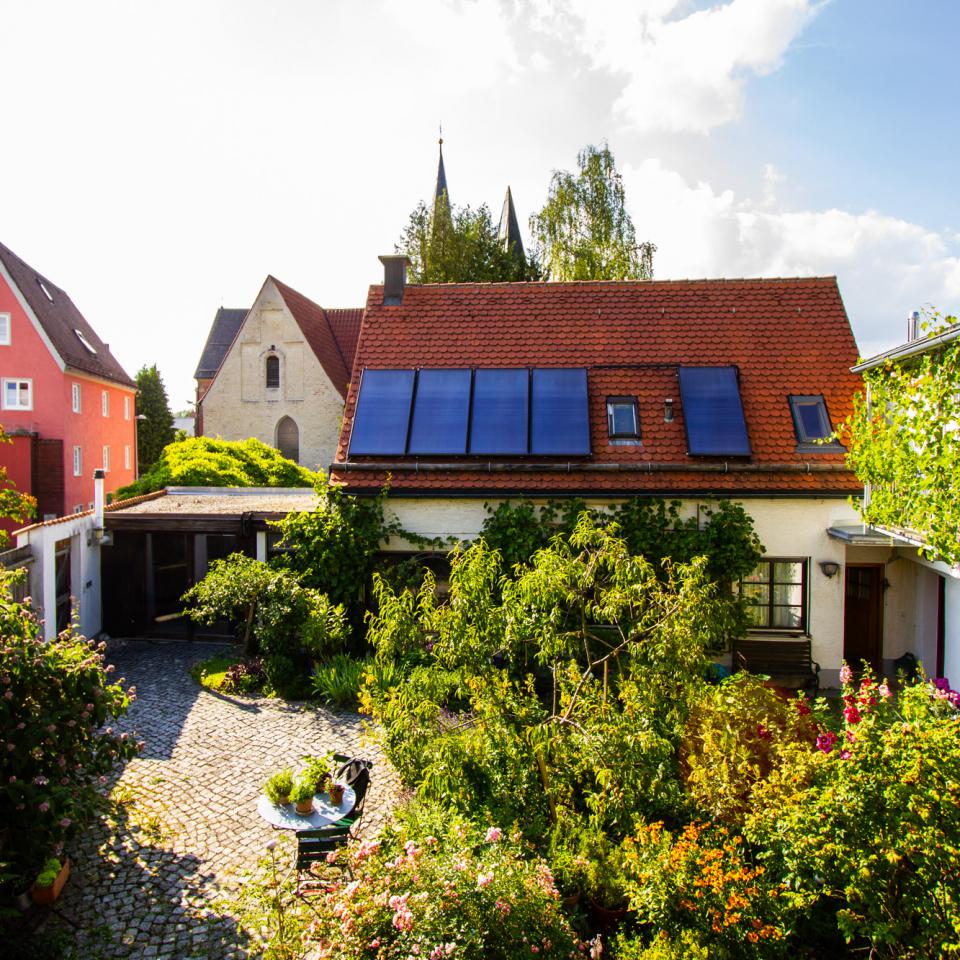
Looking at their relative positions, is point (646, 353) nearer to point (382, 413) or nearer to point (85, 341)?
point (382, 413)

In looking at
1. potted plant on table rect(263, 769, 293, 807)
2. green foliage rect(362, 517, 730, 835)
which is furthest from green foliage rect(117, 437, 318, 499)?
green foliage rect(362, 517, 730, 835)

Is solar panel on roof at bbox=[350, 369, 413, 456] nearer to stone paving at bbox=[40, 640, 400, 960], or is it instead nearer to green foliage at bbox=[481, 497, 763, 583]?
green foliage at bbox=[481, 497, 763, 583]

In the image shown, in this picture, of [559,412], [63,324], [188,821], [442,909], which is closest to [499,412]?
[559,412]

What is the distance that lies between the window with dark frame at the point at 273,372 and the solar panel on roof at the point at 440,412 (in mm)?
23393

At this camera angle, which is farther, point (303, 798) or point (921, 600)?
point (921, 600)

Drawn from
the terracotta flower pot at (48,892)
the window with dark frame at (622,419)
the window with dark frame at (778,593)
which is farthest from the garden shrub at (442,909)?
the window with dark frame at (622,419)

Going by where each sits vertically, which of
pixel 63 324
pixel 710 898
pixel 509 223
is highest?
pixel 509 223

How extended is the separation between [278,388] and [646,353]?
25.3 metres

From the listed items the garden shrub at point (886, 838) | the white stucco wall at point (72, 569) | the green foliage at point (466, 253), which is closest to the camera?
the garden shrub at point (886, 838)

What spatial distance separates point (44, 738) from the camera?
6.22 metres

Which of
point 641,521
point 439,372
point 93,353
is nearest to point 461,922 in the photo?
point 641,521

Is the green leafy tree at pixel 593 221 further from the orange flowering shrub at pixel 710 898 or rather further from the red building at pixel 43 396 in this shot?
the orange flowering shrub at pixel 710 898

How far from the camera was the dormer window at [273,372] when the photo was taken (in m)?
36.3

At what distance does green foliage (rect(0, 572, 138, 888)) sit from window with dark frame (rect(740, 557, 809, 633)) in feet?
34.1
